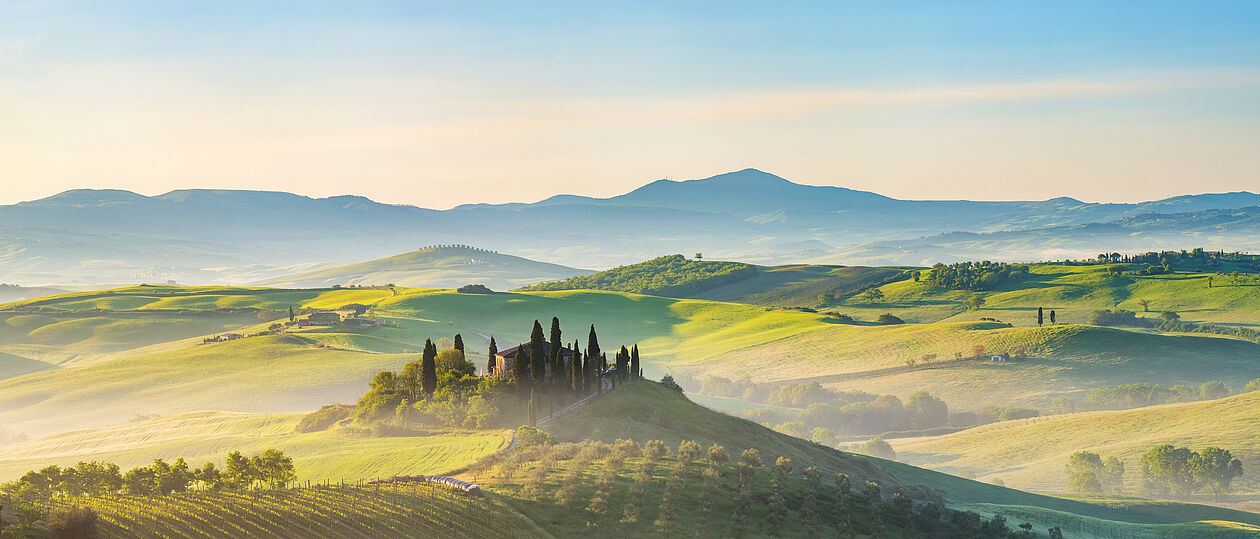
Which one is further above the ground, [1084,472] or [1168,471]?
[1084,472]

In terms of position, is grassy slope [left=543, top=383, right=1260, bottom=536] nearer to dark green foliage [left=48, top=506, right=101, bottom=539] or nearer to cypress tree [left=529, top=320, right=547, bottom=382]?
cypress tree [left=529, top=320, right=547, bottom=382]

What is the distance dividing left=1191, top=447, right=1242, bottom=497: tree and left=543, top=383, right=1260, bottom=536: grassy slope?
37.1ft

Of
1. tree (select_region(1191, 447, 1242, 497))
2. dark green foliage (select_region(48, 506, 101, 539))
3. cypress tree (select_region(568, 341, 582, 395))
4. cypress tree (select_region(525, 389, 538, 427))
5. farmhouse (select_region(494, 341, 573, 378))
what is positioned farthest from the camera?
tree (select_region(1191, 447, 1242, 497))

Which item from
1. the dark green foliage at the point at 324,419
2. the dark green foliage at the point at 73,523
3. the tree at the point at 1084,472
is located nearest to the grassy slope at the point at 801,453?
the tree at the point at 1084,472

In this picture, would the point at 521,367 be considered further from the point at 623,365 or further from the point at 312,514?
the point at 312,514

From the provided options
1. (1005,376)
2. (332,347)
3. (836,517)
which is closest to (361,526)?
(836,517)

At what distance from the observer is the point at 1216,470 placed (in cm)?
11312

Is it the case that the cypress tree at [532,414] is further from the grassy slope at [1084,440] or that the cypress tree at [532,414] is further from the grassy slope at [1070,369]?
the grassy slope at [1070,369]

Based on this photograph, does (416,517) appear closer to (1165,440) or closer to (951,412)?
(1165,440)

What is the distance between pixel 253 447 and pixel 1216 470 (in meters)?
109

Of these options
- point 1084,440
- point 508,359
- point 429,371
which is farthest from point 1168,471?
point 429,371

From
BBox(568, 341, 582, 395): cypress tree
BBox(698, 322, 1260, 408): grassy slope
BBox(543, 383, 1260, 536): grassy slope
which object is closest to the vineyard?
BBox(543, 383, 1260, 536): grassy slope

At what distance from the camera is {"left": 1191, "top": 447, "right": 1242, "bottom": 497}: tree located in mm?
112875

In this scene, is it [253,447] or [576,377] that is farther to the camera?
[253,447]
